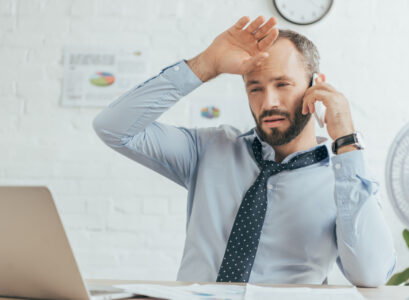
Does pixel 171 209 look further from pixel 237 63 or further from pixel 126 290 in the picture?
pixel 126 290

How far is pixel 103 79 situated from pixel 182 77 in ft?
3.66

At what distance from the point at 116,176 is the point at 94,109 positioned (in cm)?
36

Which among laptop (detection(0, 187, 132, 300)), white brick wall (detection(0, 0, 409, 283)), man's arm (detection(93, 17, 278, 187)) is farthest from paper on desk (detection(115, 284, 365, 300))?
white brick wall (detection(0, 0, 409, 283))

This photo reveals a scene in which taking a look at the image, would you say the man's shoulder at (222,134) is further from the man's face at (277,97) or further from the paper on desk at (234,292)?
the paper on desk at (234,292)

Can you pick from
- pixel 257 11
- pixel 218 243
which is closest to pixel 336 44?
pixel 257 11

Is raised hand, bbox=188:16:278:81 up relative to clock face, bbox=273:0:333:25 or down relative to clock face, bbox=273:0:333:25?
down

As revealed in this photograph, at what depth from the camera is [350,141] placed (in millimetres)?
1170

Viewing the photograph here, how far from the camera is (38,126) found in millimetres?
2385

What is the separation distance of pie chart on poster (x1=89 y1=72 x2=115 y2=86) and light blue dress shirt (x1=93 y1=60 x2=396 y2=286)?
975mm

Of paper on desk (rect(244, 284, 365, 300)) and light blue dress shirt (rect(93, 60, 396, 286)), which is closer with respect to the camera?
paper on desk (rect(244, 284, 365, 300))

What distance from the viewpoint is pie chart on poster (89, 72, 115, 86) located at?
7.74 feet

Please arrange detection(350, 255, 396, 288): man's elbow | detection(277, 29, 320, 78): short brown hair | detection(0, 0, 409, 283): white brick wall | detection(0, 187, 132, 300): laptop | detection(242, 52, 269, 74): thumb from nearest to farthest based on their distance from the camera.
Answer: detection(0, 187, 132, 300): laptop < detection(350, 255, 396, 288): man's elbow < detection(242, 52, 269, 74): thumb < detection(277, 29, 320, 78): short brown hair < detection(0, 0, 409, 283): white brick wall

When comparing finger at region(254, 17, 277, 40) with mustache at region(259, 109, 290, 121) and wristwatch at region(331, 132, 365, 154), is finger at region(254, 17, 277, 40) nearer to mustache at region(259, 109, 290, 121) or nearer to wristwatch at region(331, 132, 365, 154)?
mustache at region(259, 109, 290, 121)

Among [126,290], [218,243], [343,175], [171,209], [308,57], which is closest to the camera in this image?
[126,290]
